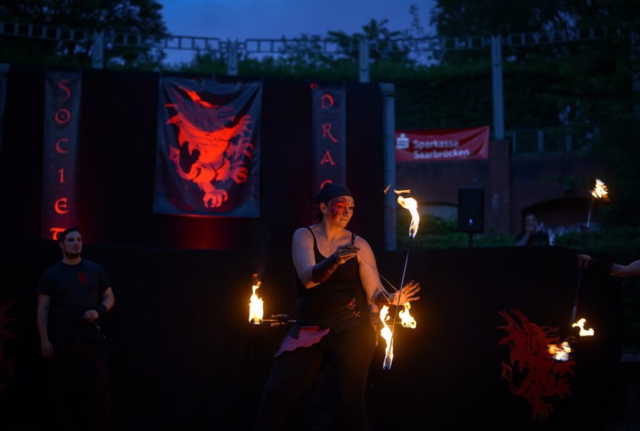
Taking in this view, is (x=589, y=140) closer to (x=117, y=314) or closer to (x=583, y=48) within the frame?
(x=583, y=48)

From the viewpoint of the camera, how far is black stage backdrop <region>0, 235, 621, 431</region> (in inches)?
257

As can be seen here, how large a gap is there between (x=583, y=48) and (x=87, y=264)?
60.1 feet

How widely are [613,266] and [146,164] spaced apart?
675cm

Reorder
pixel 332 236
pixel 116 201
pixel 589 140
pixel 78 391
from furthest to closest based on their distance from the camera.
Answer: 1. pixel 589 140
2. pixel 116 201
3. pixel 78 391
4. pixel 332 236

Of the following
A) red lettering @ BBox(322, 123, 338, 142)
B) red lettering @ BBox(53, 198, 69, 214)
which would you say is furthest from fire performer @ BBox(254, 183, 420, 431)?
red lettering @ BBox(53, 198, 69, 214)

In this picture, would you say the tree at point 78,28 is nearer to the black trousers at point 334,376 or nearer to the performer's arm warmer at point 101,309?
the performer's arm warmer at point 101,309

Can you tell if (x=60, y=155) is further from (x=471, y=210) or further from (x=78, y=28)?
(x=78, y=28)

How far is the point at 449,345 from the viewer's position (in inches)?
264

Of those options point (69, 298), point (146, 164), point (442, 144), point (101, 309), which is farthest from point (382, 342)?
point (442, 144)

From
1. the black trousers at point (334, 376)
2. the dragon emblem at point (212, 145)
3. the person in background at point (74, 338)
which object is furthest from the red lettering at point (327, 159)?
the black trousers at point (334, 376)

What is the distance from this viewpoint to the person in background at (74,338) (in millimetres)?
6199

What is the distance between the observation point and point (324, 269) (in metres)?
4.15

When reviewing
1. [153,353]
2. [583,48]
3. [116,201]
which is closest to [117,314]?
[153,353]

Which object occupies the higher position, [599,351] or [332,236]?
[332,236]
